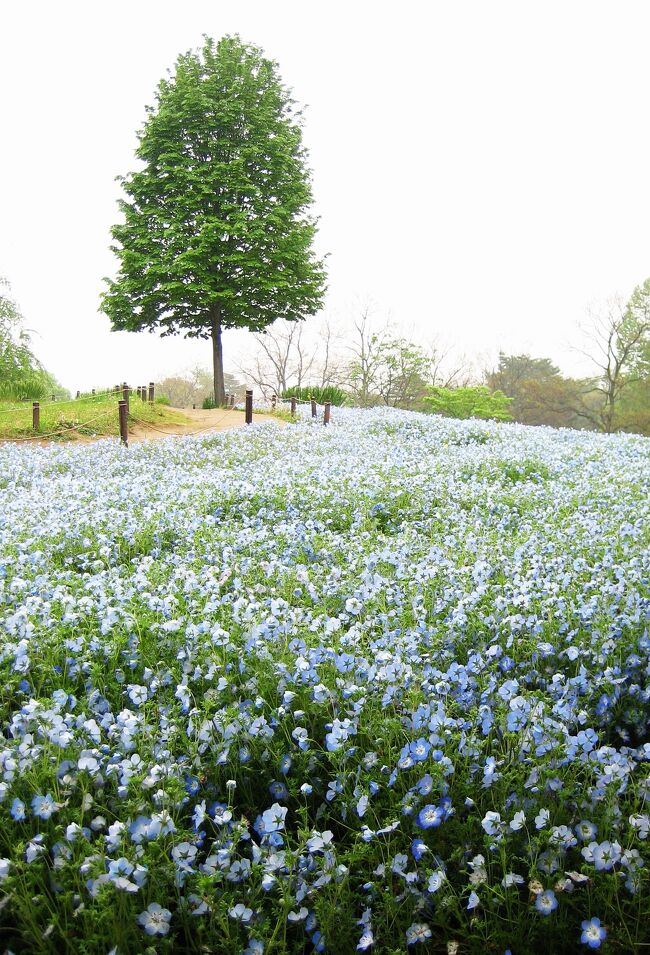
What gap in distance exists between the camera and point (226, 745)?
2.57 metres

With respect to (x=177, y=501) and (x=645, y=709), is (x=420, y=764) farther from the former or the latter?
(x=177, y=501)

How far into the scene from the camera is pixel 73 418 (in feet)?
63.5

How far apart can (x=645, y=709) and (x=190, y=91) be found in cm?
2809

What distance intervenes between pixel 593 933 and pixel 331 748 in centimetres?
99

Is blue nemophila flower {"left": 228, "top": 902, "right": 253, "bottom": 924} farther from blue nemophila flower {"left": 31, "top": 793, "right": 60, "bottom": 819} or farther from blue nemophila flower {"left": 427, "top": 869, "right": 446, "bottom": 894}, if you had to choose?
blue nemophila flower {"left": 31, "top": 793, "right": 60, "bottom": 819}

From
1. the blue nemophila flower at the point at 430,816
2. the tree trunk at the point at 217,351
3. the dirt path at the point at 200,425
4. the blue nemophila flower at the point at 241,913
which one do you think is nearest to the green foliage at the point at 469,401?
the tree trunk at the point at 217,351

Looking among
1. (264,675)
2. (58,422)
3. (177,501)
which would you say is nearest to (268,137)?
(58,422)

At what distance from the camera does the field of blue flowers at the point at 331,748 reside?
6.77 feet

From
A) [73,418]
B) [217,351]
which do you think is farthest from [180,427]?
[217,351]

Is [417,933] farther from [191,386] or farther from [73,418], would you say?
[191,386]

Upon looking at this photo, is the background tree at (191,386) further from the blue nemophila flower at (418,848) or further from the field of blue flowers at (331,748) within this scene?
the blue nemophila flower at (418,848)

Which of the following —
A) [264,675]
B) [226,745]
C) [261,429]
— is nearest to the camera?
[226,745]

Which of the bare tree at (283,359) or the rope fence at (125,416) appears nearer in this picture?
the rope fence at (125,416)

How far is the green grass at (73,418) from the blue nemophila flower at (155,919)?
14.1 metres
